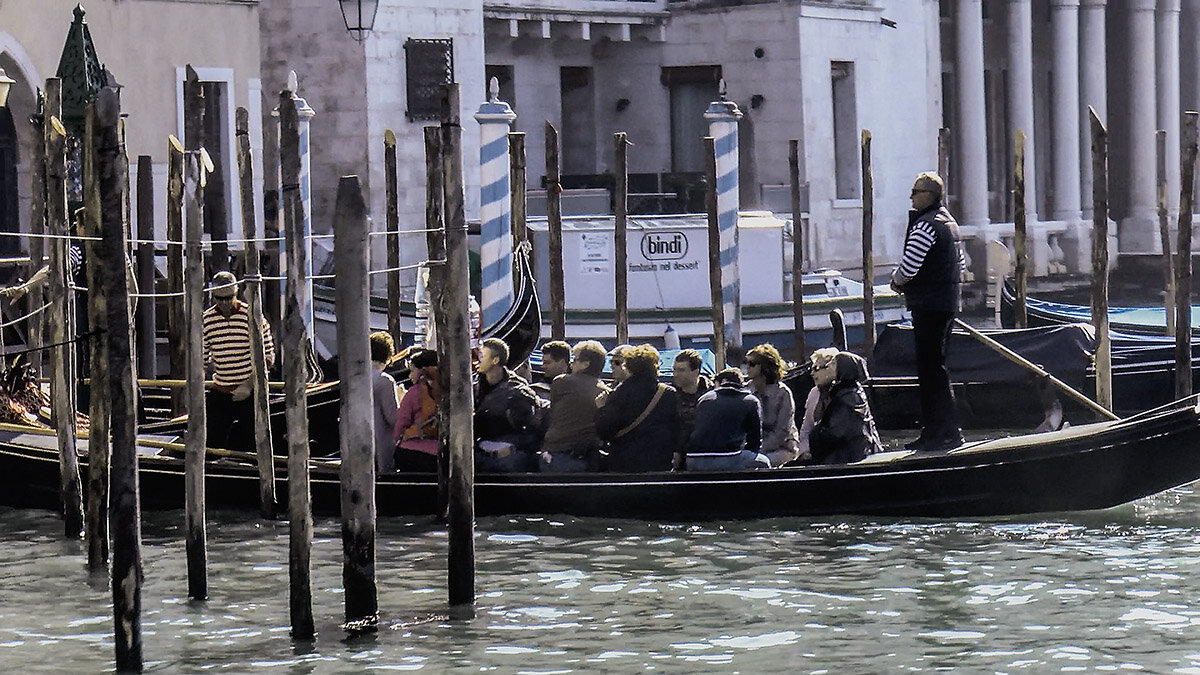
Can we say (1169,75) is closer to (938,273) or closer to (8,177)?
(8,177)

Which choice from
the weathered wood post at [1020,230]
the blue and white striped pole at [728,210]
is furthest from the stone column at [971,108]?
the blue and white striped pole at [728,210]

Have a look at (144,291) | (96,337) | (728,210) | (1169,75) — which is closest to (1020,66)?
(1169,75)

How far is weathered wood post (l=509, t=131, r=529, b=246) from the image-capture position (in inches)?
523

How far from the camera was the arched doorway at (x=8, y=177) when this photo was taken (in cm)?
1648

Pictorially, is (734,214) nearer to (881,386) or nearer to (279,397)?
(881,386)

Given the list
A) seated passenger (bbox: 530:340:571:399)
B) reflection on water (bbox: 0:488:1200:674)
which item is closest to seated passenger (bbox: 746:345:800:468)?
reflection on water (bbox: 0:488:1200:674)

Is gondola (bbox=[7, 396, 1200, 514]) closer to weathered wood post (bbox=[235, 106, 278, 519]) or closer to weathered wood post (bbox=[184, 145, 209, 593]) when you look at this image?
weathered wood post (bbox=[235, 106, 278, 519])

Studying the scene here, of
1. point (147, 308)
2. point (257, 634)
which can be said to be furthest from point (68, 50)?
point (257, 634)

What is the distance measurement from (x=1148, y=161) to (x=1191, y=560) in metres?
18.2

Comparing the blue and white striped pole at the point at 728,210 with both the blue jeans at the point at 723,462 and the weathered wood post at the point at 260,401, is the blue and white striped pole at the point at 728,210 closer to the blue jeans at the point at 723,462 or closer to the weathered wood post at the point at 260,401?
the weathered wood post at the point at 260,401

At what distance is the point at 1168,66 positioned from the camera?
2678 cm

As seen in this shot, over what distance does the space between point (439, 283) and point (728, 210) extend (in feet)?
14.4

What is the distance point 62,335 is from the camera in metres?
9.46

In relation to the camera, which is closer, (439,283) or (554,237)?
(439,283)
